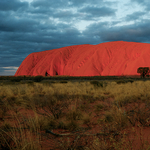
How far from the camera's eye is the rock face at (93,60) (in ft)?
199

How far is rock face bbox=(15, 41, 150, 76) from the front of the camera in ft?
199

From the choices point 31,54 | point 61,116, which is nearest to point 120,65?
point 31,54

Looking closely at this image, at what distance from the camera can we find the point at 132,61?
2382 inches

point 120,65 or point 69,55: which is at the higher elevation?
point 69,55

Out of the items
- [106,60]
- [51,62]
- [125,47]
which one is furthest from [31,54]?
[125,47]

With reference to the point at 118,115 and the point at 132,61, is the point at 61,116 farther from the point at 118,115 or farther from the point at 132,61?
the point at 132,61

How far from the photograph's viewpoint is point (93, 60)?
67.9 meters

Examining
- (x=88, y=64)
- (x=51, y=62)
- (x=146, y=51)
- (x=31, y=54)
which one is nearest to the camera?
(x=146, y=51)

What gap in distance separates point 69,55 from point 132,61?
3305 centimetres

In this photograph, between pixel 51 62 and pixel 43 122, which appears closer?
pixel 43 122

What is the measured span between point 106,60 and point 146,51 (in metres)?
16.5

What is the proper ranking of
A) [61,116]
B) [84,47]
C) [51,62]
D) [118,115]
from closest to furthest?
[118,115], [61,116], [51,62], [84,47]

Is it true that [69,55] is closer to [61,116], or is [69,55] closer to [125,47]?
[125,47]

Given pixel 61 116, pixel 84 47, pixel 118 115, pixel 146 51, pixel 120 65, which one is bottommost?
pixel 61 116
